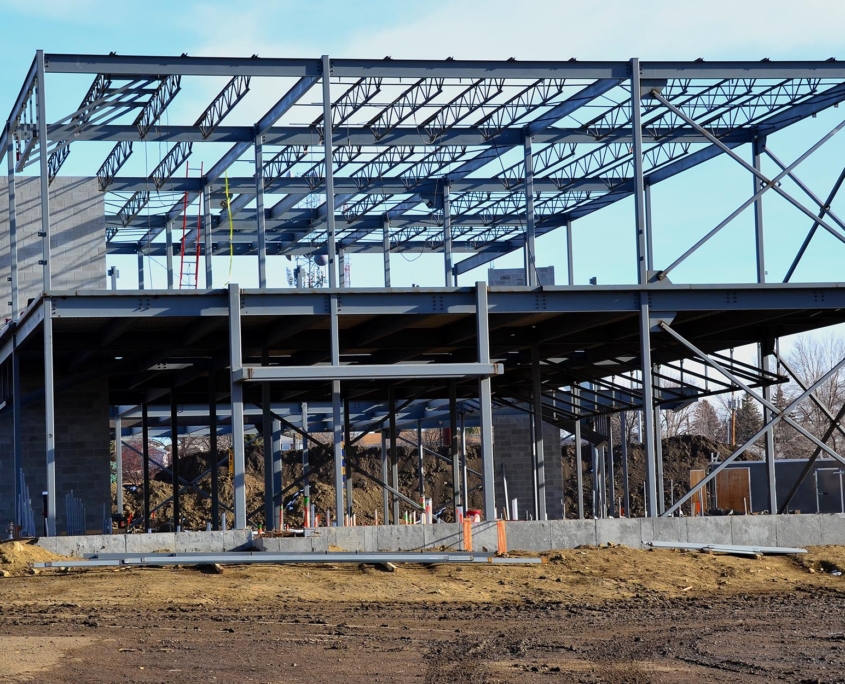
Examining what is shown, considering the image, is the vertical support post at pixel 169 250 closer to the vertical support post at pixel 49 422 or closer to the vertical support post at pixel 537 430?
the vertical support post at pixel 537 430

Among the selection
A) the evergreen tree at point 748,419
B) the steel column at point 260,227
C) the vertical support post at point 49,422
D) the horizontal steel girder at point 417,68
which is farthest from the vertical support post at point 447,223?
the evergreen tree at point 748,419

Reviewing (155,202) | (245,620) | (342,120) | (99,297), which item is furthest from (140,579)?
(155,202)

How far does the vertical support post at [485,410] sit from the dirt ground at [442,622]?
1.89 m

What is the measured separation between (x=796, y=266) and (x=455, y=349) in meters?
7.88

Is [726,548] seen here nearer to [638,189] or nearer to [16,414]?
[638,189]

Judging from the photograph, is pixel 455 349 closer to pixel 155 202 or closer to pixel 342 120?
pixel 342 120

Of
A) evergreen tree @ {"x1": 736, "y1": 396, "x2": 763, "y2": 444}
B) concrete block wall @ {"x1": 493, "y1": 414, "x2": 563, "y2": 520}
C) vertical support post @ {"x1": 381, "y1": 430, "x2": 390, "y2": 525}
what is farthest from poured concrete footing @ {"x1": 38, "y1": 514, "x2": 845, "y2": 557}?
evergreen tree @ {"x1": 736, "y1": 396, "x2": 763, "y2": 444}

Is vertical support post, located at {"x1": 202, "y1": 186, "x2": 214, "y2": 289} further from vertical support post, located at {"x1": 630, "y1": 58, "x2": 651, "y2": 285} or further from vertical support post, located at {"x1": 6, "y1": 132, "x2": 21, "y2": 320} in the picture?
vertical support post, located at {"x1": 630, "y1": 58, "x2": 651, "y2": 285}

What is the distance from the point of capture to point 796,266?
24766 millimetres

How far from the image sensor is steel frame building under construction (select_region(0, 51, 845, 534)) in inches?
817

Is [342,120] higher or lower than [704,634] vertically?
higher

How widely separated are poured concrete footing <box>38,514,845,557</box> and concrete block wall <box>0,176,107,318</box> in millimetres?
11763

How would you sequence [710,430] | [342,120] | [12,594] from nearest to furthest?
1. [12,594]
2. [342,120]
3. [710,430]

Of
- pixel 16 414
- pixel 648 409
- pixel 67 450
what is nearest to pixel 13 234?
pixel 16 414
